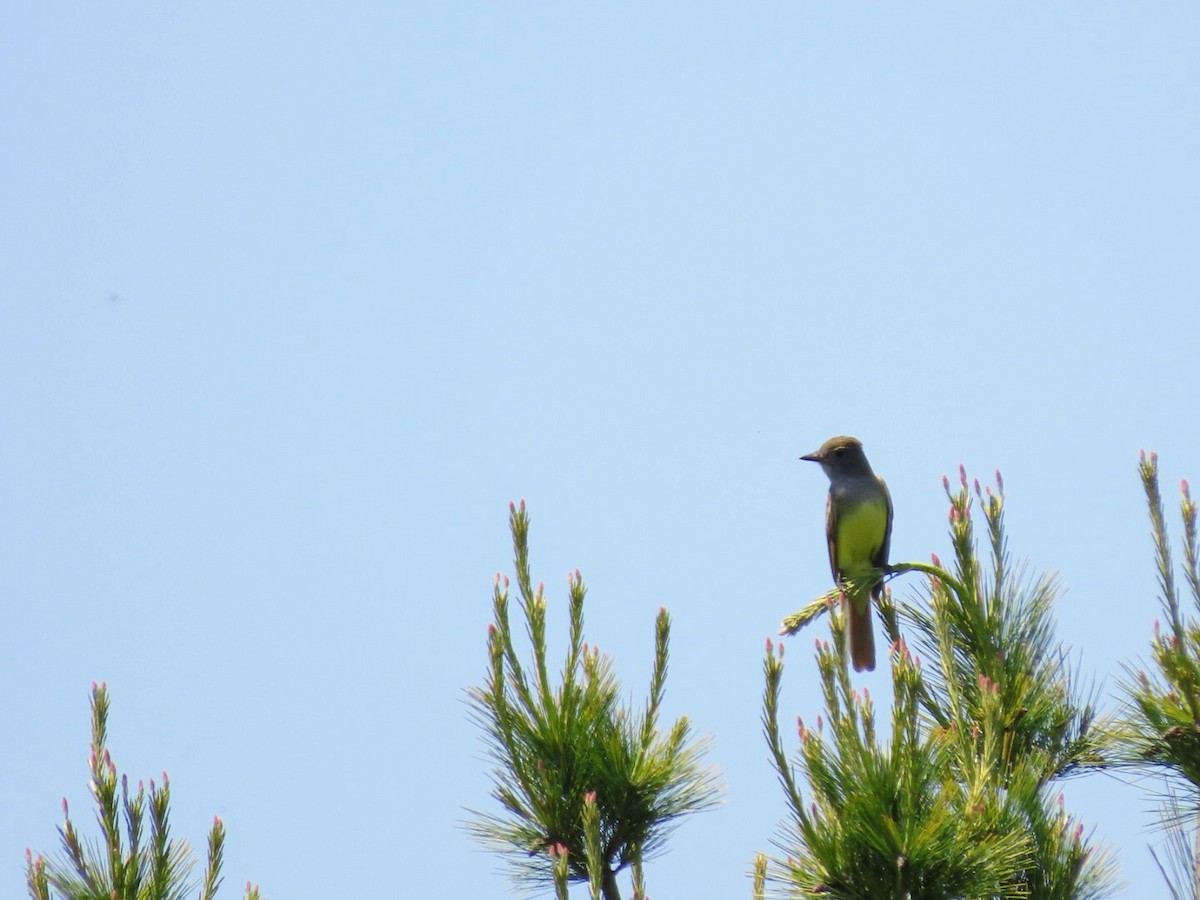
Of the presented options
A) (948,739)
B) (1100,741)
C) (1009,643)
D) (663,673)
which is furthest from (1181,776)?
(663,673)

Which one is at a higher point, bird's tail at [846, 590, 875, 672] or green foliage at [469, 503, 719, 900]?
bird's tail at [846, 590, 875, 672]

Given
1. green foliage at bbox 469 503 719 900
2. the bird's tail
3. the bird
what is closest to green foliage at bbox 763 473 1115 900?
green foliage at bbox 469 503 719 900

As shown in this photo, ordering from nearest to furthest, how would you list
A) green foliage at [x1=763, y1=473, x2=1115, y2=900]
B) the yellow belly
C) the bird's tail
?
green foliage at [x1=763, y1=473, x2=1115, y2=900], the bird's tail, the yellow belly

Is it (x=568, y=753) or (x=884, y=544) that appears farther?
(x=884, y=544)

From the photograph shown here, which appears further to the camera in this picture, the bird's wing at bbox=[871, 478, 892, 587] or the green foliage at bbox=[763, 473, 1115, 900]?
the bird's wing at bbox=[871, 478, 892, 587]

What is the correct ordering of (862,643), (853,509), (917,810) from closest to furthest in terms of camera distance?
1. (917,810)
2. (862,643)
3. (853,509)

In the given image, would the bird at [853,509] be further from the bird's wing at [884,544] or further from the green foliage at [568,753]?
the green foliage at [568,753]

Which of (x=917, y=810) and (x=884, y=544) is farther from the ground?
(x=884, y=544)

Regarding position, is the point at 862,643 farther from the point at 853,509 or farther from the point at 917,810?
the point at 917,810

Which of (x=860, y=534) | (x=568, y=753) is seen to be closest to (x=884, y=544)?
(x=860, y=534)

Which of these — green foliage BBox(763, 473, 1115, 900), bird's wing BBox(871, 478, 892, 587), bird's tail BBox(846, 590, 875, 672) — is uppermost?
bird's wing BBox(871, 478, 892, 587)

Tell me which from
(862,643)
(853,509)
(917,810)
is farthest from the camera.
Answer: (853,509)

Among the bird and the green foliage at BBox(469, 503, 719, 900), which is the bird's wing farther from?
the green foliage at BBox(469, 503, 719, 900)

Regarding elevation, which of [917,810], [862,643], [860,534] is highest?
[860,534]
